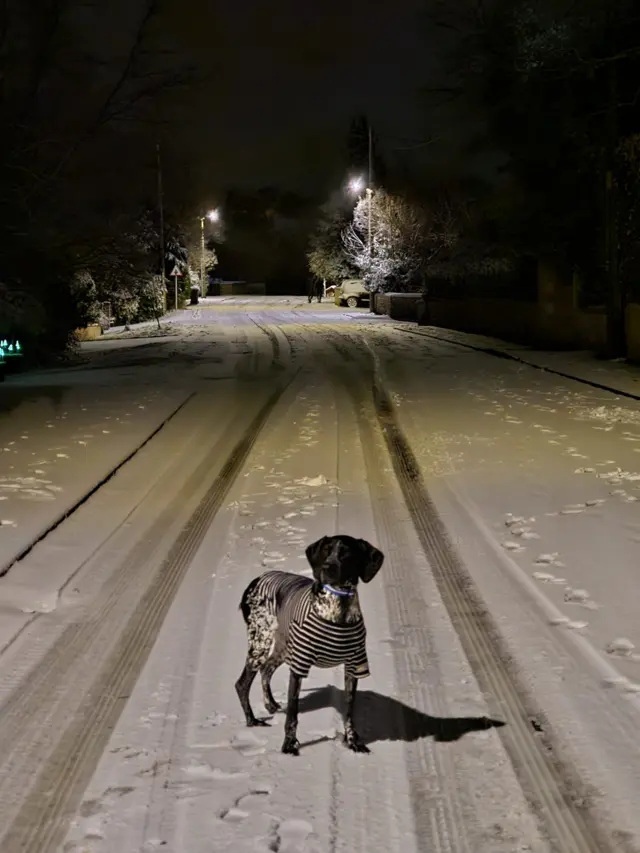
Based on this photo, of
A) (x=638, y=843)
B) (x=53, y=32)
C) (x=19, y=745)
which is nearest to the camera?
(x=638, y=843)

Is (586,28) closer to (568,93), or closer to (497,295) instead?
(568,93)

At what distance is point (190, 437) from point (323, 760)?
8390 millimetres

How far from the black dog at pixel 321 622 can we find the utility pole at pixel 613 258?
19.1 meters

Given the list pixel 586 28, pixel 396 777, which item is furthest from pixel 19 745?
pixel 586 28

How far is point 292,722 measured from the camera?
3.85 meters

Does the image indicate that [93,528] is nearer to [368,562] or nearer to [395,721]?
[395,721]

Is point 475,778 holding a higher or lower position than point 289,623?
lower

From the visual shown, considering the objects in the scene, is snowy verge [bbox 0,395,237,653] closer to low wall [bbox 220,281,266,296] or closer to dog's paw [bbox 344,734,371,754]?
dog's paw [bbox 344,734,371,754]

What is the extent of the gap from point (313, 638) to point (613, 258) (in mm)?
19545

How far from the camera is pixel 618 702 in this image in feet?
14.3

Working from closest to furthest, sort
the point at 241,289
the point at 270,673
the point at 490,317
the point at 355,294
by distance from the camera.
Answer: the point at 270,673, the point at 490,317, the point at 355,294, the point at 241,289

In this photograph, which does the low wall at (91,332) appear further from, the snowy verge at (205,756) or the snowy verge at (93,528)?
the snowy verge at (205,756)

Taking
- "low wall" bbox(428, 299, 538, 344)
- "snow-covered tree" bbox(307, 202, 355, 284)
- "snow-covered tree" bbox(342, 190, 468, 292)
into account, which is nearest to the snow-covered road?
"low wall" bbox(428, 299, 538, 344)

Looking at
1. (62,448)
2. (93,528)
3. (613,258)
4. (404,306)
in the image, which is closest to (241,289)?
(404,306)
